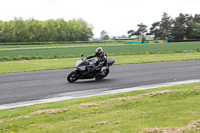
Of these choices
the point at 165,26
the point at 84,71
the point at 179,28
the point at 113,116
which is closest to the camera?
the point at 113,116

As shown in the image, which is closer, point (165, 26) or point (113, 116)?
point (113, 116)

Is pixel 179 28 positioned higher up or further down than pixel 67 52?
higher up

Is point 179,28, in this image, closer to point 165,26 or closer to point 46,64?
point 165,26

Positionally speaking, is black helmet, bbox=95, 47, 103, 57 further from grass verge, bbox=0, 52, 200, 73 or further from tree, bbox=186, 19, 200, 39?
tree, bbox=186, 19, 200, 39

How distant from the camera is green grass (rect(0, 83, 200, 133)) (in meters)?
5.70

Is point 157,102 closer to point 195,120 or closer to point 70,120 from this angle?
point 195,120

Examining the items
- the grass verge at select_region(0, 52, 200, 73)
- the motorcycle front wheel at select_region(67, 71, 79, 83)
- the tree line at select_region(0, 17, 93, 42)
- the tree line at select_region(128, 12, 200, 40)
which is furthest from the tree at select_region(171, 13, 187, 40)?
the motorcycle front wheel at select_region(67, 71, 79, 83)

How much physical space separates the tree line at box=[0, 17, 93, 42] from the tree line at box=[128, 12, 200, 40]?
27.2 meters

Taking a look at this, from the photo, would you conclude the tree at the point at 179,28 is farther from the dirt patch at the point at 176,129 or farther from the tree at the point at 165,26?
the dirt patch at the point at 176,129

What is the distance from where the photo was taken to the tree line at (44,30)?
115m

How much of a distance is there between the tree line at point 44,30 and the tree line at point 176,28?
1069 inches

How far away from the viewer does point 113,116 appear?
259 inches

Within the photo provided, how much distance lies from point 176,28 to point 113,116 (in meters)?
110

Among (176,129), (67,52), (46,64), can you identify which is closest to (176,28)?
(67,52)
